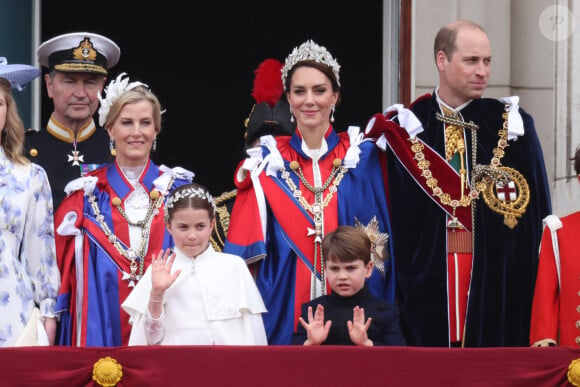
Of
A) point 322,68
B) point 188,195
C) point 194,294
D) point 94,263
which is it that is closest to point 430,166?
point 322,68

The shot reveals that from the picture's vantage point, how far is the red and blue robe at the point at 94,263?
5.38 metres

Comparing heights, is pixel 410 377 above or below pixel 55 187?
below

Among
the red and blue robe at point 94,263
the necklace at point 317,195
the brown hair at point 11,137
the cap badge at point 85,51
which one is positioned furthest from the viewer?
the cap badge at point 85,51

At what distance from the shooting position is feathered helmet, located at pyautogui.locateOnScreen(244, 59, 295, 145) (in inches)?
267

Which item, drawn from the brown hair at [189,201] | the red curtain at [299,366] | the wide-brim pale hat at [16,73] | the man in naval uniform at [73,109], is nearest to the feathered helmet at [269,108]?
the man in naval uniform at [73,109]

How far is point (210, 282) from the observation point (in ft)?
16.6

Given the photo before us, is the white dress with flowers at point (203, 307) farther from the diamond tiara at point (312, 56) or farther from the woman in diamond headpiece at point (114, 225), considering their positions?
the diamond tiara at point (312, 56)

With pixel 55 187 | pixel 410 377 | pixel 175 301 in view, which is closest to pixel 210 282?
pixel 175 301

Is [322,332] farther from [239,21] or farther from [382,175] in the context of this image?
[239,21]

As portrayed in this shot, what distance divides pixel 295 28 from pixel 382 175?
4.87 metres

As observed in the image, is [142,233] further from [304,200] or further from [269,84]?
[269,84]

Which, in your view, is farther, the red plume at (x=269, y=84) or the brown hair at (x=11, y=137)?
the red plume at (x=269, y=84)

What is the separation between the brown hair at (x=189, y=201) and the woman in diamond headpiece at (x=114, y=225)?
388 millimetres

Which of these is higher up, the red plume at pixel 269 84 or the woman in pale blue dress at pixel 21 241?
the red plume at pixel 269 84
